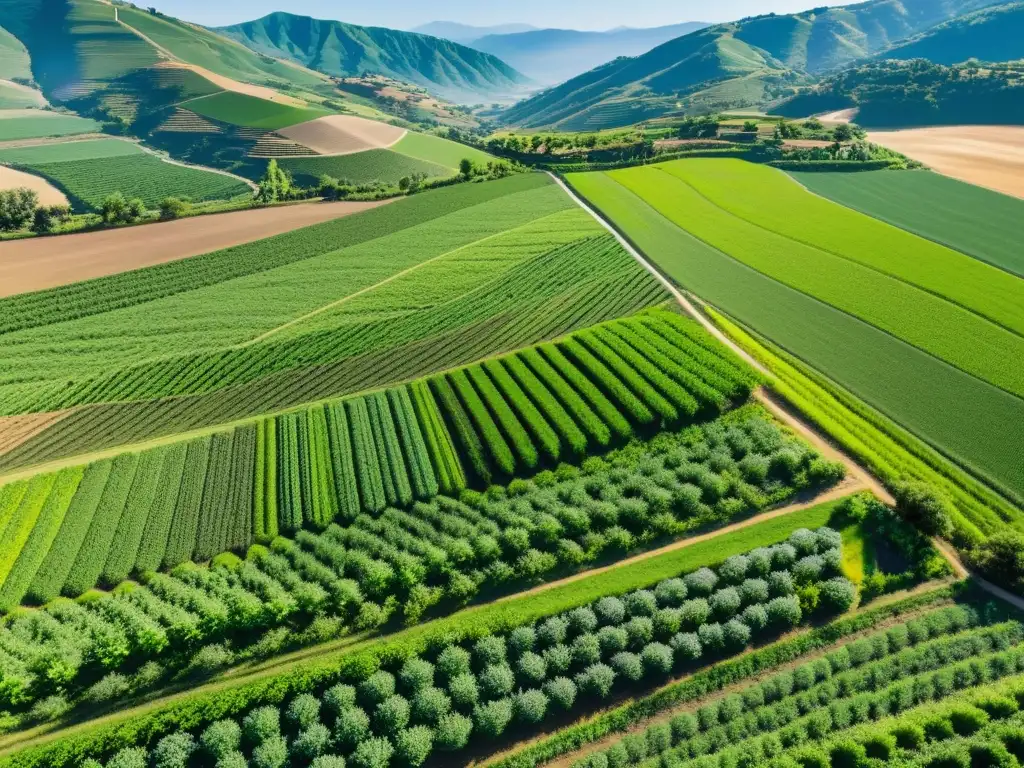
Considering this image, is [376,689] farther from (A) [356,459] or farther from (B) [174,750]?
(A) [356,459]

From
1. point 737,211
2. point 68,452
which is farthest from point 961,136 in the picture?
point 68,452

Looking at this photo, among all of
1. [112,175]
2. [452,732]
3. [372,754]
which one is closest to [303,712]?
[372,754]

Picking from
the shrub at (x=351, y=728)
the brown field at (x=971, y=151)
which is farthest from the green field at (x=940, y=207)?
the shrub at (x=351, y=728)

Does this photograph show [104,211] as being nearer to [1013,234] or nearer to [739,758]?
[739,758]

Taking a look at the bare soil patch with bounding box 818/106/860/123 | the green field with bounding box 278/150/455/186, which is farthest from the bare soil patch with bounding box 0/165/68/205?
the bare soil patch with bounding box 818/106/860/123

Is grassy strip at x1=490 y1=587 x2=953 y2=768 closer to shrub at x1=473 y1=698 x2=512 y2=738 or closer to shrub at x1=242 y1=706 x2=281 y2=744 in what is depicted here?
shrub at x1=473 y1=698 x2=512 y2=738

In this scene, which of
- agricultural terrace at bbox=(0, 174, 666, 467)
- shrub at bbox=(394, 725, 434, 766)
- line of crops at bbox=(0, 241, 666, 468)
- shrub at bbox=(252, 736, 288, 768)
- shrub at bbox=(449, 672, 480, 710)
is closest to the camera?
shrub at bbox=(252, 736, 288, 768)

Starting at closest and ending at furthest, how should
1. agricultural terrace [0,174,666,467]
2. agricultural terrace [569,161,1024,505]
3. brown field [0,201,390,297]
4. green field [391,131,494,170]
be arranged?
agricultural terrace [569,161,1024,505], agricultural terrace [0,174,666,467], brown field [0,201,390,297], green field [391,131,494,170]
